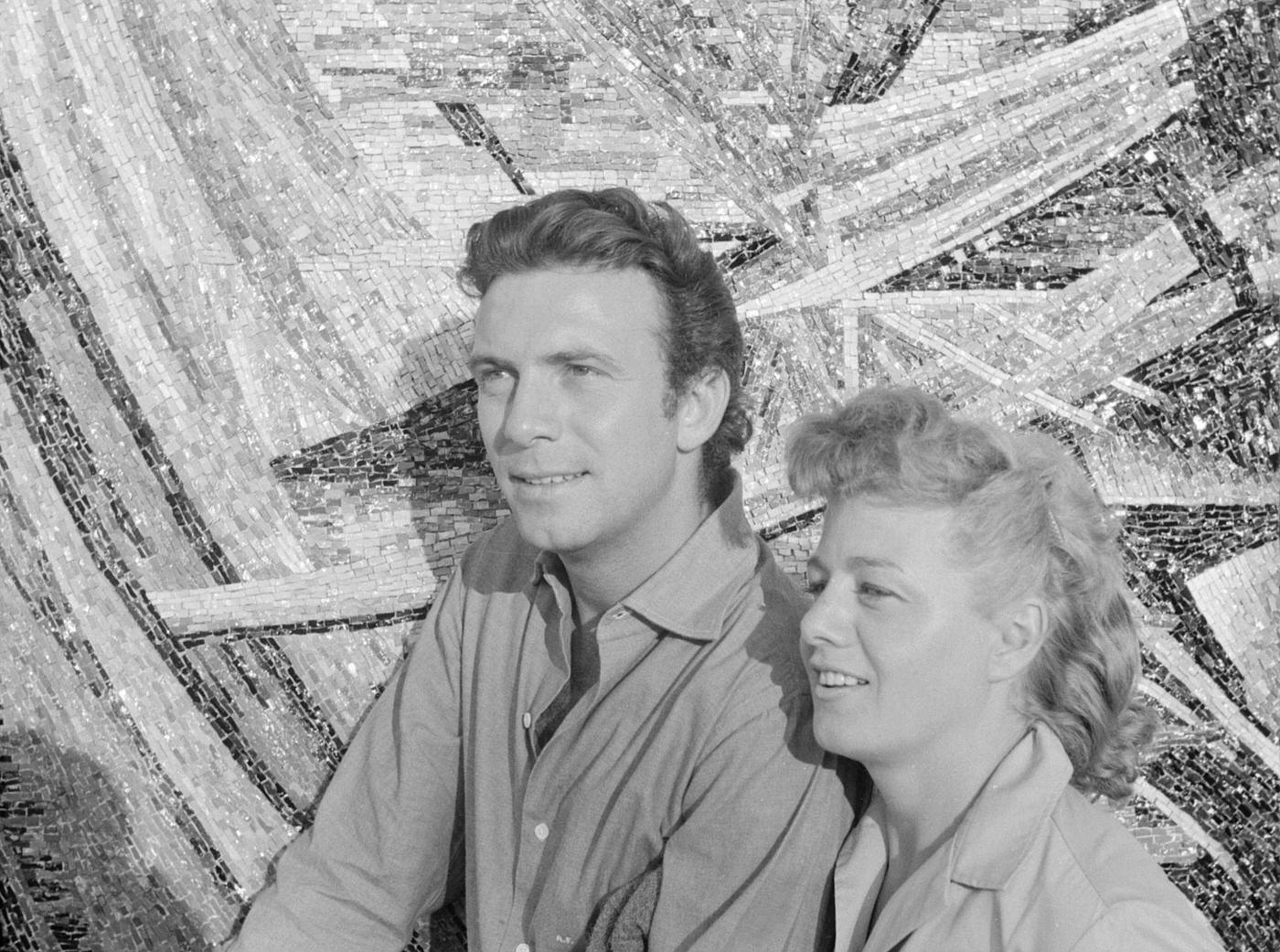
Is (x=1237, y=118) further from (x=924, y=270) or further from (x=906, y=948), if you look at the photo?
(x=906, y=948)

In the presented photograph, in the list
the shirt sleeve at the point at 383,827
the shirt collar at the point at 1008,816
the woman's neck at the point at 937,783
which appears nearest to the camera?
the shirt collar at the point at 1008,816

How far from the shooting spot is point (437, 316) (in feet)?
7.78

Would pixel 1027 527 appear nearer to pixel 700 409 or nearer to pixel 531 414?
pixel 700 409

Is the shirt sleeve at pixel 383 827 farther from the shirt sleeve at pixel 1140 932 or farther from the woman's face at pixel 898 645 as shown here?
the shirt sleeve at pixel 1140 932

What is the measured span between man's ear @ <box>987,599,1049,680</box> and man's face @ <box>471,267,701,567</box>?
1.74ft

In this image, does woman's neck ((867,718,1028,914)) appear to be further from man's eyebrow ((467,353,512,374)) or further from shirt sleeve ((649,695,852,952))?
man's eyebrow ((467,353,512,374))

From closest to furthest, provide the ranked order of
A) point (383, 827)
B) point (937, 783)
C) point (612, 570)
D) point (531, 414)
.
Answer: point (937, 783) → point (531, 414) → point (612, 570) → point (383, 827)

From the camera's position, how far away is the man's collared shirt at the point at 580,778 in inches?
67.6

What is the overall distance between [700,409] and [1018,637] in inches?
22.9

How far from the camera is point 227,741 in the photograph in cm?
239

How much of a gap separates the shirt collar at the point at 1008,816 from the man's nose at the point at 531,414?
2.36 feet

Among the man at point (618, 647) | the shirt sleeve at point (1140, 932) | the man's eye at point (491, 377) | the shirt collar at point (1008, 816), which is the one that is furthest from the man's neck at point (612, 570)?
the shirt sleeve at point (1140, 932)

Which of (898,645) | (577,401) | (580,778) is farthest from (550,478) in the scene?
(898,645)

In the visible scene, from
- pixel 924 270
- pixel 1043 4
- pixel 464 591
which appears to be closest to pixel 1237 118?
pixel 1043 4
